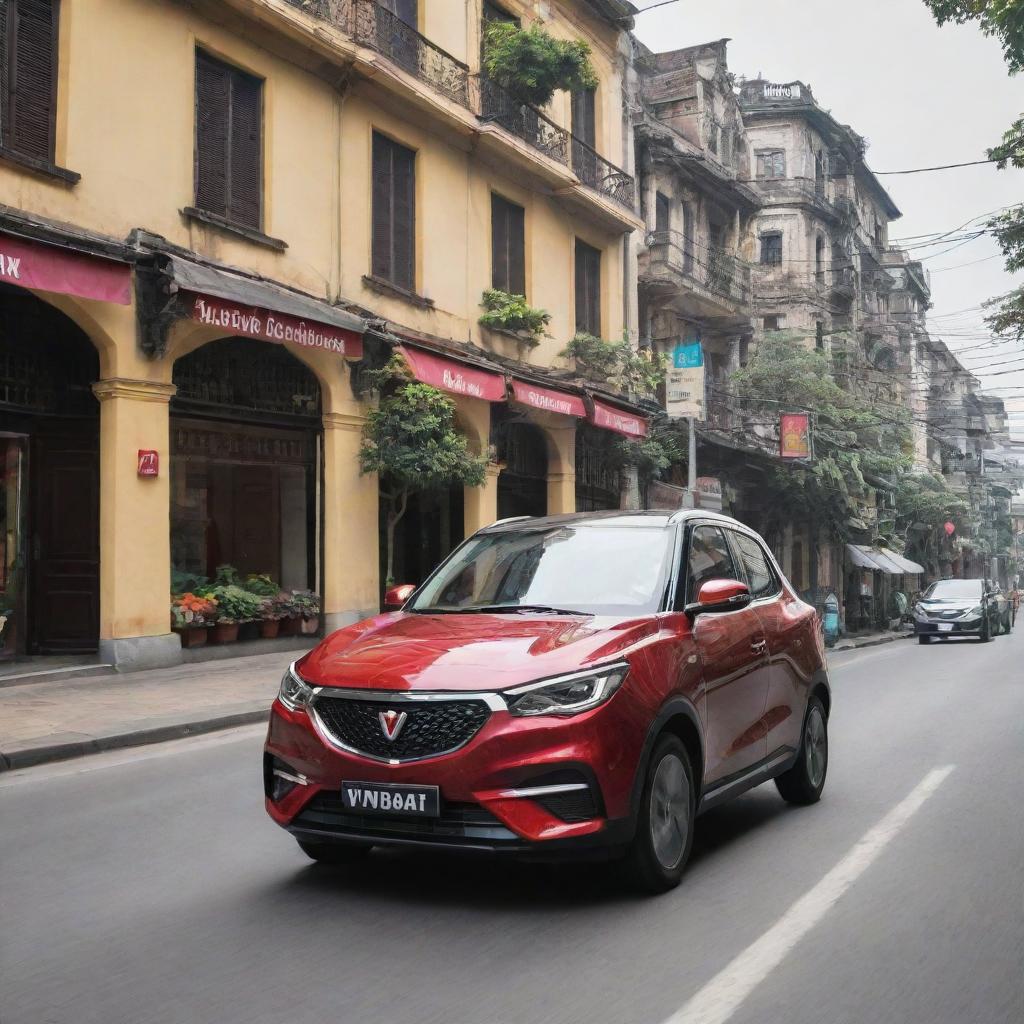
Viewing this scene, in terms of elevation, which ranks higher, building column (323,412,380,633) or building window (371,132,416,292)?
building window (371,132,416,292)

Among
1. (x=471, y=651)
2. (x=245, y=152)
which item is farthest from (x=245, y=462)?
(x=471, y=651)

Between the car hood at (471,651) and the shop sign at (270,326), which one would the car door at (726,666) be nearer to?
the car hood at (471,651)

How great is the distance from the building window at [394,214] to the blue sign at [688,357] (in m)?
6.55

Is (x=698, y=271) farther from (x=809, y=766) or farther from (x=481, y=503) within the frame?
(x=809, y=766)

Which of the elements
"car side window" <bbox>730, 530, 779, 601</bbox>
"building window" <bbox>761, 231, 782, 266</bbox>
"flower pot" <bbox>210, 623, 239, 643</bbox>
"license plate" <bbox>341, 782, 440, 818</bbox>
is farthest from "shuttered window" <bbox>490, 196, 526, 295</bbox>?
"building window" <bbox>761, 231, 782, 266</bbox>

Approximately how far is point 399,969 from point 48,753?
560 centimetres

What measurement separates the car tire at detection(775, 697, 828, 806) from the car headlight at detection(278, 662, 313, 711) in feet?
10.3

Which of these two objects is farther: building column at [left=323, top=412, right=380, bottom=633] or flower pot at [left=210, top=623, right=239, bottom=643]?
building column at [left=323, top=412, right=380, bottom=633]

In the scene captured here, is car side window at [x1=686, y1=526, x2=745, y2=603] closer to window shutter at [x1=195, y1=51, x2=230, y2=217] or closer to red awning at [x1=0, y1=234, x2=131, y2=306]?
red awning at [x1=0, y1=234, x2=131, y2=306]

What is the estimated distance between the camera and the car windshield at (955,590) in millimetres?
30406

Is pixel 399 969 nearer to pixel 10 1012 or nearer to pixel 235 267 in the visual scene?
pixel 10 1012

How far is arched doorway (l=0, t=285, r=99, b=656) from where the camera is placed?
1494 cm

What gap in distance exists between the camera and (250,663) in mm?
15609

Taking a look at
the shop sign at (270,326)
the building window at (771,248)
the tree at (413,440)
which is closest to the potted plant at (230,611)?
the tree at (413,440)
